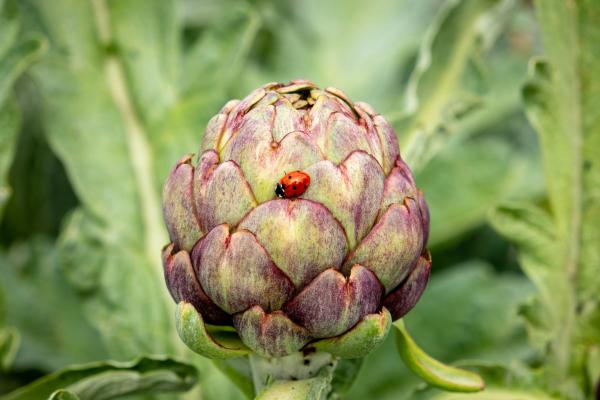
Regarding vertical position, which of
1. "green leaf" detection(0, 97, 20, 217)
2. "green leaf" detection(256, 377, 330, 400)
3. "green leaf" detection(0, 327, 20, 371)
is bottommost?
"green leaf" detection(256, 377, 330, 400)

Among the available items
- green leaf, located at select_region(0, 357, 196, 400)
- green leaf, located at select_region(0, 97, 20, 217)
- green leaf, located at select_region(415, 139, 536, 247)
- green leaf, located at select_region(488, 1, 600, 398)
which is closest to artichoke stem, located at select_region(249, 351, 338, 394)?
green leaf, located at select_region(0, 357, 196, 400)

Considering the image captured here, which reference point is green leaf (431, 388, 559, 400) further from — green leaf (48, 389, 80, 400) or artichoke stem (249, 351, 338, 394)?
green leaf (48, 389, 80, 400)

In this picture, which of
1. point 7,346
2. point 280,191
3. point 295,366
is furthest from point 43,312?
point 280,191

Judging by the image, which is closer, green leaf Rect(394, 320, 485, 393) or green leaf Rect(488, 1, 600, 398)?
green leaf Rect(394, 320, 485, 393)

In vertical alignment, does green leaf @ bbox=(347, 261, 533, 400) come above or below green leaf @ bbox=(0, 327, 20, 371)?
below

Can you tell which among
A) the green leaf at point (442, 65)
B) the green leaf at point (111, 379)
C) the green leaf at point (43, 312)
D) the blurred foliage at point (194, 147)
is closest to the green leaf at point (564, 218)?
the blurred foliage at point (194, 147)

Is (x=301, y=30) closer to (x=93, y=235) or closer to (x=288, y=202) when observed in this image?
(x=93, y=235)
